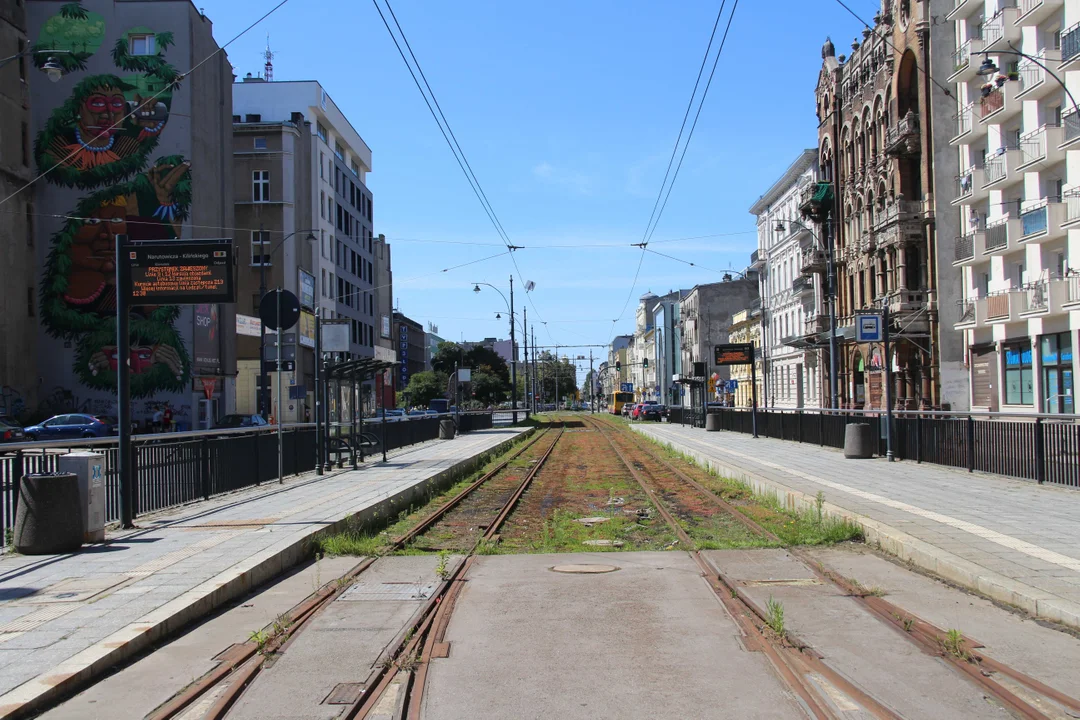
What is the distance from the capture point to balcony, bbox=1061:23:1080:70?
3044cm

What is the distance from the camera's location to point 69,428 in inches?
1671

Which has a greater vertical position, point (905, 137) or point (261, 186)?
point (261, 186)

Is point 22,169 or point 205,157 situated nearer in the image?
point 22,169

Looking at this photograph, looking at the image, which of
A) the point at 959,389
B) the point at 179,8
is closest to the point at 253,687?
the point at 959,389

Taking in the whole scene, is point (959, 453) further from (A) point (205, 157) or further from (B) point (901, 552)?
(A) point (205, 157)

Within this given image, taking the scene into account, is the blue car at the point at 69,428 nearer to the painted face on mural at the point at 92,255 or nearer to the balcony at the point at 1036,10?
the painted face on mural at the point at 92,255

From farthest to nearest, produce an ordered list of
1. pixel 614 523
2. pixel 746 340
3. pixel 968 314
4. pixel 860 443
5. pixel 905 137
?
pixel 746 340
pixel 905 137
pixel 968 314
pixel 860 443
pixel 614 523

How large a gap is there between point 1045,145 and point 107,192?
4408 centimetres

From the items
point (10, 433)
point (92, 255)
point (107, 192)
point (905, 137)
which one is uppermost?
point (905, 137)

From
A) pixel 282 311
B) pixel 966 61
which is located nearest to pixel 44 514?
pixel 282 311

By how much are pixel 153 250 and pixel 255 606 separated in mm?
7025

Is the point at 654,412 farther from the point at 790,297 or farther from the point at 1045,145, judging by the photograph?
the point at 1045,145

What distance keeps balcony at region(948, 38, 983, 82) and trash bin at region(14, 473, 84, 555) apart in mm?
36738

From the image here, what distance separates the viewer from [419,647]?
661 centimetres
